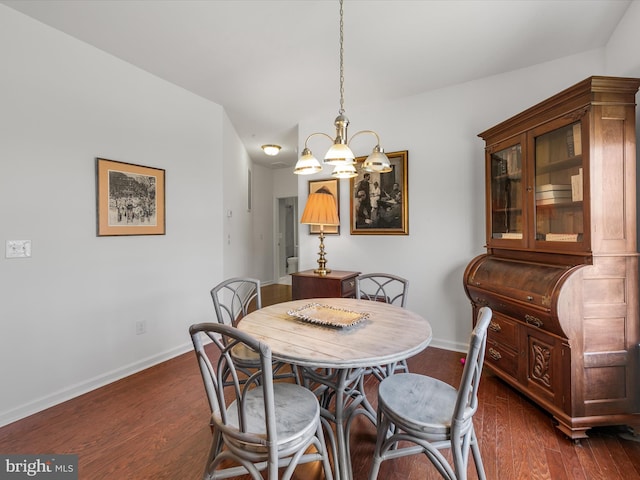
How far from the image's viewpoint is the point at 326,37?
234cm

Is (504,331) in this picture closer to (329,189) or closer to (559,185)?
(559,185)

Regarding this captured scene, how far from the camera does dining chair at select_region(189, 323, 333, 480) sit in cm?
108

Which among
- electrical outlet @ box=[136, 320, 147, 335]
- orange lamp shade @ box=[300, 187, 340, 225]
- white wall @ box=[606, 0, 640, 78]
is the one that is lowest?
electrical outlet @ box=[136, 320, 147, 335]

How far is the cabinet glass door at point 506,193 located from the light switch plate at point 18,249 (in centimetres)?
350

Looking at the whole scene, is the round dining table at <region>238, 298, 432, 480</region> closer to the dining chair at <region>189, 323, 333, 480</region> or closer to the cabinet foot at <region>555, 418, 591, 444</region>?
the dining chair at <region>189, 323, 333, 480</region>

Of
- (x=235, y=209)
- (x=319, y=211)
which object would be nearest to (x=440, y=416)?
(x=319, y=211)

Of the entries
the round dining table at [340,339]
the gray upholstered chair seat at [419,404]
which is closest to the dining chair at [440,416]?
the gray upholstered chair seat at [419,404]

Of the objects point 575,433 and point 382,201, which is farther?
point 382,201

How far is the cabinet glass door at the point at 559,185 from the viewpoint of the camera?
1.90m

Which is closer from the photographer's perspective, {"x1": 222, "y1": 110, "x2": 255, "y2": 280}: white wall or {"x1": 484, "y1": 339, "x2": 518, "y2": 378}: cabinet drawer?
{"x1": 484, "y1": 339, "x2": 518, "y2": 378}: cabinet drawer

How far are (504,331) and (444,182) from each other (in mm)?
1538

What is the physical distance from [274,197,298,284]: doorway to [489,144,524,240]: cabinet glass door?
16.3 ft

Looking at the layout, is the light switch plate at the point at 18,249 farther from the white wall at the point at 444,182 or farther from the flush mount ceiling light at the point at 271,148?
the flush mount ceiling light at the point at 271,148

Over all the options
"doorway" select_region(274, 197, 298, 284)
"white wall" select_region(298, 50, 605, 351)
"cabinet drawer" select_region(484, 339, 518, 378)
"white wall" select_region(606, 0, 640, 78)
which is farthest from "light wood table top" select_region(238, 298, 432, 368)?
"doorway" select_region(274, 197, 298, 284)
